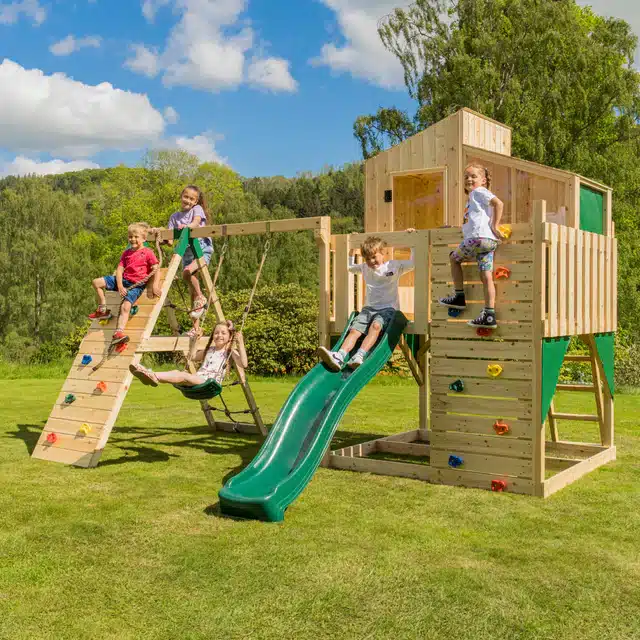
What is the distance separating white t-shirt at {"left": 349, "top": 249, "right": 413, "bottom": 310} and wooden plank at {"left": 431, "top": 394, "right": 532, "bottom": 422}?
1.14 meters

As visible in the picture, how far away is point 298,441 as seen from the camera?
671cm

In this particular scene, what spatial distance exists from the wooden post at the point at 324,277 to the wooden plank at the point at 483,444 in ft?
5.45

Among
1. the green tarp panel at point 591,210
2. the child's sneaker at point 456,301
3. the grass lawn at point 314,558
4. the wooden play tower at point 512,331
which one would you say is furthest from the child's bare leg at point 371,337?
the green tarp panel at point 591,210

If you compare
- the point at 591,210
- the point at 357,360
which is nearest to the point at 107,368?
the point at 357,360

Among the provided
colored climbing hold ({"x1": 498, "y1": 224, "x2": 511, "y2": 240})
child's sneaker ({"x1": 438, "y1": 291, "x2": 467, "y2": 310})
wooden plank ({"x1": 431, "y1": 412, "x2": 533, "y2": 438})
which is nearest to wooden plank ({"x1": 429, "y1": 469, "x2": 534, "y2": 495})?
wooden plank ({"x1": 431, "y1": 412, "x2": 533, "y2": 438})

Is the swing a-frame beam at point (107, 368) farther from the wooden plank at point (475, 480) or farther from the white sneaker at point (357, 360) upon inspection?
the wooden plank at point (475, 480)

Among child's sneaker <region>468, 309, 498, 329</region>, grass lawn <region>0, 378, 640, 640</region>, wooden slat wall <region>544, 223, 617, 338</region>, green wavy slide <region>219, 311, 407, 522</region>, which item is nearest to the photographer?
grass lawn <region>0, 378, 640, 640</region>

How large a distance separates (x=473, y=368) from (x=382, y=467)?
1462 mm

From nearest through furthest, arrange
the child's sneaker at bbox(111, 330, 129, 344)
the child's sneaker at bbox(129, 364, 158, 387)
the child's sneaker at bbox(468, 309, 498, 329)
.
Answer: the child's sneaker at bbox(468, 309, 498, 329)
the child's sneaker at bbox(129, 364, 158, 387)
the child's sneaker at bbox(111, 330, 129, 344)

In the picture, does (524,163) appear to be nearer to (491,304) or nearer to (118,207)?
(491,304)

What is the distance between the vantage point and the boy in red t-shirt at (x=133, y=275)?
836 centimetres

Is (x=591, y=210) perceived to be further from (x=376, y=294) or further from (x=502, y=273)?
(x=376, y=294)

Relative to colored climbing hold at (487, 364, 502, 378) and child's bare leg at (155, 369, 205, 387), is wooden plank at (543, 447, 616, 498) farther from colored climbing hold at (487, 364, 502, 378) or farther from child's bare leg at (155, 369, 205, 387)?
child's bare leg at (155, 369, 205, 387)

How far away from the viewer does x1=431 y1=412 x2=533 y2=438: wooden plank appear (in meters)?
6.69
